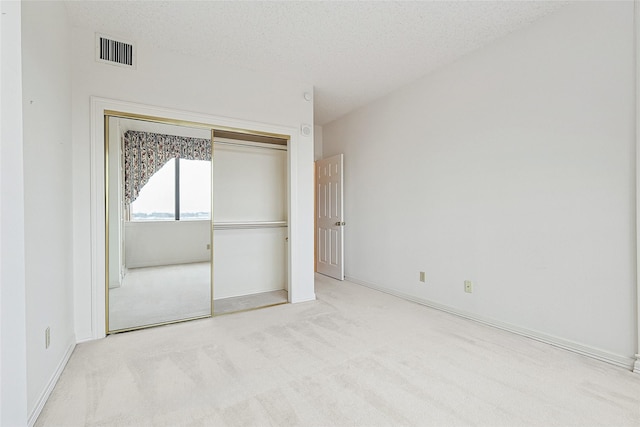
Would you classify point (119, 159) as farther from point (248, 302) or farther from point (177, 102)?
point (248, 302)

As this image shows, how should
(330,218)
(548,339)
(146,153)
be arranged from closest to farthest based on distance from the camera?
(548,339)
(146,153)
(330,218)

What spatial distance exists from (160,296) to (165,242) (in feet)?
1.77

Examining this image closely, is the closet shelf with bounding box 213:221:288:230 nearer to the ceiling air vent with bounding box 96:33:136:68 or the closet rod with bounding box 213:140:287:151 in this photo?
the closet rod with bounding box 213:140:287:151

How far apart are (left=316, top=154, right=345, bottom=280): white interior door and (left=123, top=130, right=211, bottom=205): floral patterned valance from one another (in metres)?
2.31

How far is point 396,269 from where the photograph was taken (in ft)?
12.9

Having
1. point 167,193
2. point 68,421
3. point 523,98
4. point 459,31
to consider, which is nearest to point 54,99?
point 167,193

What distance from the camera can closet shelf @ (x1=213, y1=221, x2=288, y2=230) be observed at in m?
3.72

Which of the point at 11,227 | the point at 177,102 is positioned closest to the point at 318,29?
the point at 177,102

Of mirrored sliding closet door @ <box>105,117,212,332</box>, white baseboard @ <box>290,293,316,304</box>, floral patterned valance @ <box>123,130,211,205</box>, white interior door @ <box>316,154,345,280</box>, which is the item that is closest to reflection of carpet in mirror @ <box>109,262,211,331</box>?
mirrored sliding closet door @ <box>105,117,212,332</box>

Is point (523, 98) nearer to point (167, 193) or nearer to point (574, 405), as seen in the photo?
point (574, 405)

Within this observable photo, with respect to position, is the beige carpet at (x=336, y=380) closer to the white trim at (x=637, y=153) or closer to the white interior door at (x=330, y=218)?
the white trim at (x=637, y=153)

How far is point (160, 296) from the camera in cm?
303

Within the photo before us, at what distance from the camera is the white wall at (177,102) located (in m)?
2.56

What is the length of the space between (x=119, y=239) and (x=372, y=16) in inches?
115
